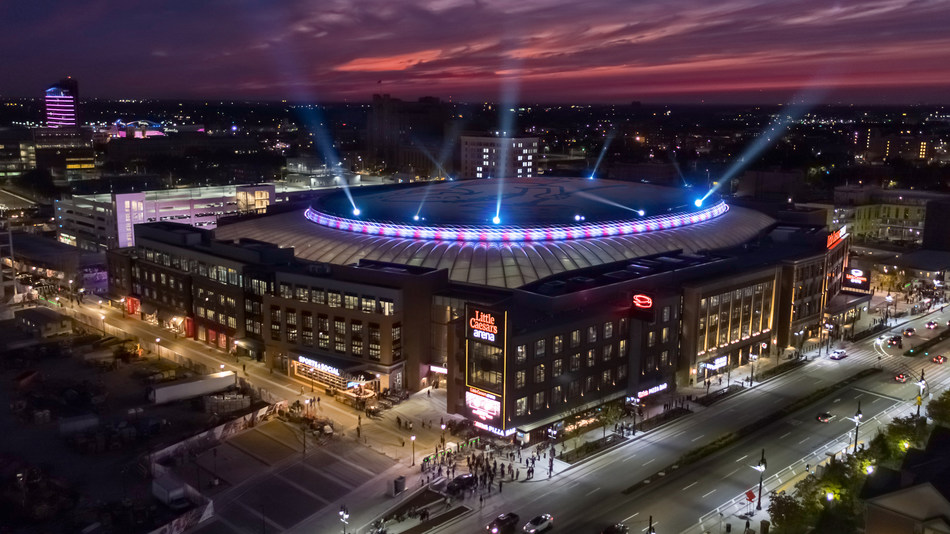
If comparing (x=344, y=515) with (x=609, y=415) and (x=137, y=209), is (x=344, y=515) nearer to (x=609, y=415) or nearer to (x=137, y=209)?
(x=609, y=415)

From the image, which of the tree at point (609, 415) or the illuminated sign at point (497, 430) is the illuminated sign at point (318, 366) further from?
the tree at point (609, 415)

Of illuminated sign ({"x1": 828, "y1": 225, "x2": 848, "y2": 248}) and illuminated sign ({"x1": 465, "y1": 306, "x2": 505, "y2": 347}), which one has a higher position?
illuminated sign ({"x1": 828, "y1": 225, "x2": 848, "y2": 248})

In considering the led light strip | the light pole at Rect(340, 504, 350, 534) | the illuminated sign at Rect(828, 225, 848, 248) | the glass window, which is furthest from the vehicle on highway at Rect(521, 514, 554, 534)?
the illuminated sign at Rect(828, 225, 848, 248)

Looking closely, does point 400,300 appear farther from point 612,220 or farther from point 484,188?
point 484,188

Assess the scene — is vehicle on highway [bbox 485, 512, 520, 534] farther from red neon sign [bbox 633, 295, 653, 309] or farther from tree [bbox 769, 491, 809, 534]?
red neon sign [bbox 633, 295, 653, 309]

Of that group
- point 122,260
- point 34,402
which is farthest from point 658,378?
point 122,260

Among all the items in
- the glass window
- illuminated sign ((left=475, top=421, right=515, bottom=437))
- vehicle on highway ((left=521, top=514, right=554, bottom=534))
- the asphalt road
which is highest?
the glass window

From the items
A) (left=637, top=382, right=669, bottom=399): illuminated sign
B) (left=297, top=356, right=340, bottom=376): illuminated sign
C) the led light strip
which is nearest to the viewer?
(left=637, top=382, right=669, bottom=399): illuminated sign

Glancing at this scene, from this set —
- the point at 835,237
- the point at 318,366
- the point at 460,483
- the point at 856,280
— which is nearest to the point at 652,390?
the point at 460,483
